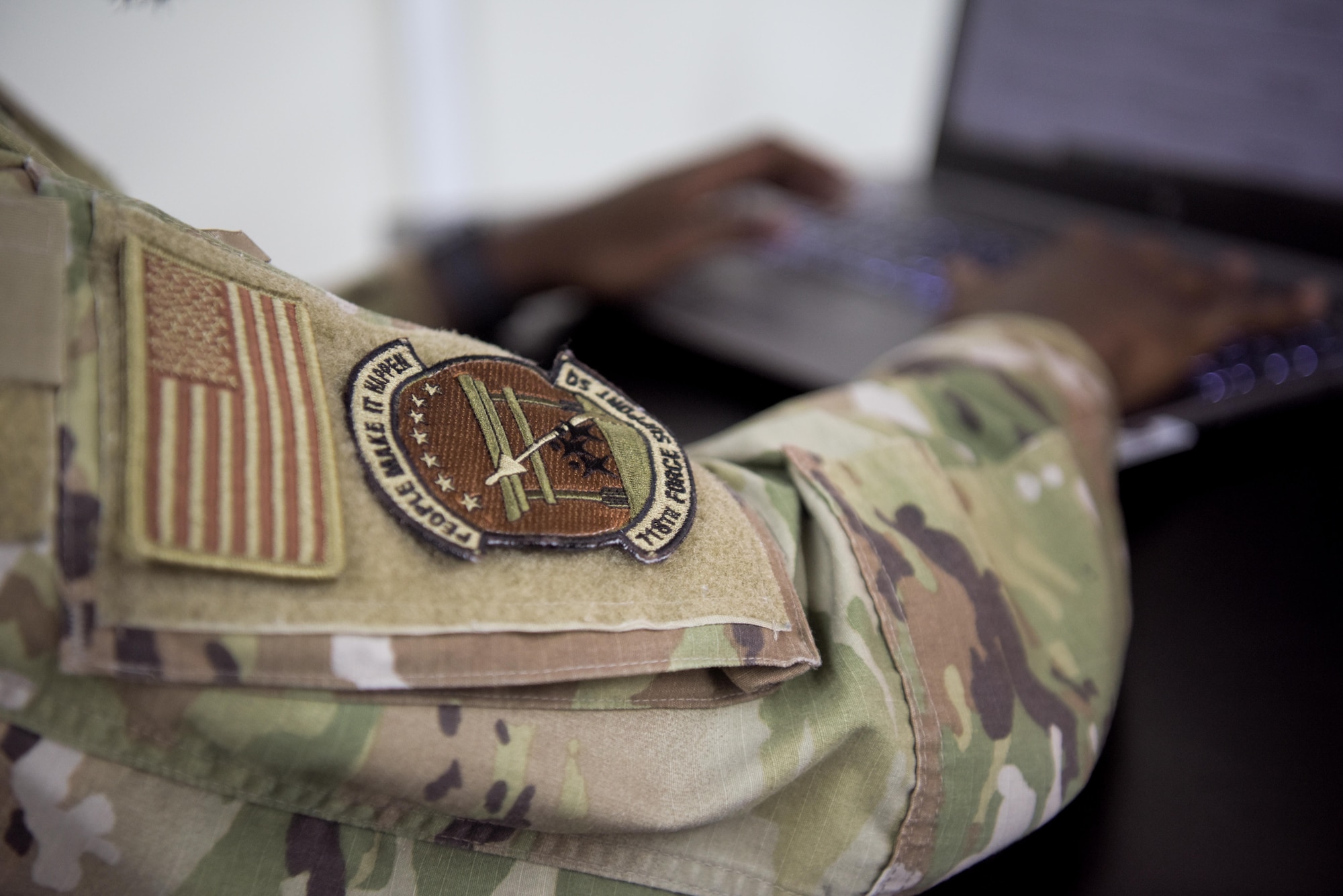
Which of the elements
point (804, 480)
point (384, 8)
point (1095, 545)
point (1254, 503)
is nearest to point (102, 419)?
point (804, 480)

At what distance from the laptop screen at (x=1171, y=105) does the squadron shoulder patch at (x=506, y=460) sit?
0.79m

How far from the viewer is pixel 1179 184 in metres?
0.85

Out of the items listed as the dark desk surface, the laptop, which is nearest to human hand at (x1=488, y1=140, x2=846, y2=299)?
the laptop

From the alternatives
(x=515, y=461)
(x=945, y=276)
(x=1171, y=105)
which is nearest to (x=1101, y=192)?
(x=1171, y=105)

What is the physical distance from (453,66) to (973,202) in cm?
85

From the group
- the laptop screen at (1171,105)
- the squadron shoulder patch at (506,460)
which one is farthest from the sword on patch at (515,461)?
the laptop screen at (1171,105)

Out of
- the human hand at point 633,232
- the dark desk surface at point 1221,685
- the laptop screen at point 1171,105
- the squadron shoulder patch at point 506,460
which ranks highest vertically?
the laptop screen at point 1171,105

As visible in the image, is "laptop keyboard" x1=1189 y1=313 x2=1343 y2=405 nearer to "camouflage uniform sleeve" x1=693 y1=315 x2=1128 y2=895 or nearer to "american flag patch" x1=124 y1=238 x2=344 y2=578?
"camouflage uniform sleeve" x1=693 y1=315 x2=1128 y2=895

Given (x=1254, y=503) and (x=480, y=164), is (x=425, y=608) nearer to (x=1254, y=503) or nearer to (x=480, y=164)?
(x=1254, y=503)

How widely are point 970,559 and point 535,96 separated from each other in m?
1.23

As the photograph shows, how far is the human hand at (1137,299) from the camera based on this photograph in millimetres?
655

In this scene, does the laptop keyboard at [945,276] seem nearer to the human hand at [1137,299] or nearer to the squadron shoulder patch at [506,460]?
the human hand at [1137,299]

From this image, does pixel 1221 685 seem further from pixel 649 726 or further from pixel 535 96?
pixel 535 96

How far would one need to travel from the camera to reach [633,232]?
0.87m
